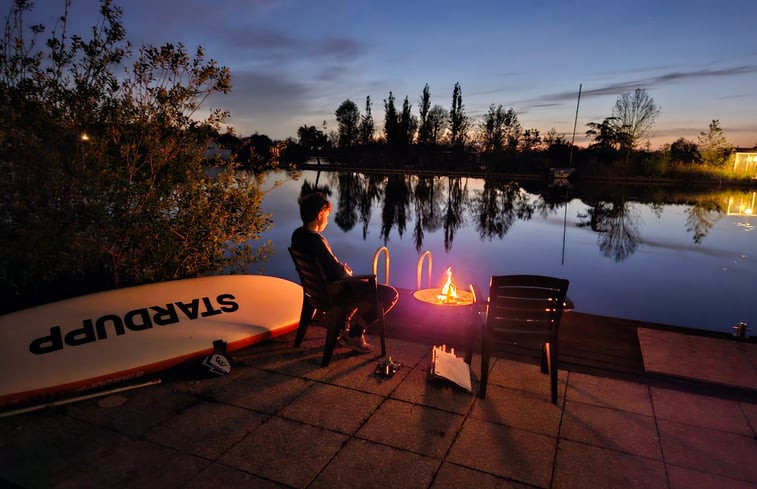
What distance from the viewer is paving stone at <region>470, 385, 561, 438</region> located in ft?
11.2

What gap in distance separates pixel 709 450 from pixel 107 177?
579 centimetres

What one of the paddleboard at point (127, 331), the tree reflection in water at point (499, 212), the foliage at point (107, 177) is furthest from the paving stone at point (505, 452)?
the tree reflection in water at point (499, 212)

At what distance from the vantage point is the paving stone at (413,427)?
3119 mm

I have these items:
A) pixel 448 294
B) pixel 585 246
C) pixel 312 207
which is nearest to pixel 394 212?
pixel 585 246

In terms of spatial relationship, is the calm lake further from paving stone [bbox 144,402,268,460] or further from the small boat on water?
the small boat on water

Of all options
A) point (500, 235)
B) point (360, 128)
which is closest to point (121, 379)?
point (500, 235)

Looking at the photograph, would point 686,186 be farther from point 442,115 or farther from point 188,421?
point 188,421

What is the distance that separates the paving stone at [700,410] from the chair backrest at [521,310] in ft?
3.46

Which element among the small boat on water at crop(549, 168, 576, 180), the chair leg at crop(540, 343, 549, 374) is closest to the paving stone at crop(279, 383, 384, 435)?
the chair leg at crop(540, 343, 549, 374)

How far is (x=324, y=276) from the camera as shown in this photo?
4.26 meters

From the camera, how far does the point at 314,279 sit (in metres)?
4.37

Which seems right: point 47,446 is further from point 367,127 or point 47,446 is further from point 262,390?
point 367,127

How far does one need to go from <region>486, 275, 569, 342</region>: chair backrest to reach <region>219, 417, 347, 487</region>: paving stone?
1.61 metres

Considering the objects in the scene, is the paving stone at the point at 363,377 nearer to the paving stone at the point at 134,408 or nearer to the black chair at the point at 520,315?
the black chair at the point at 520,315
